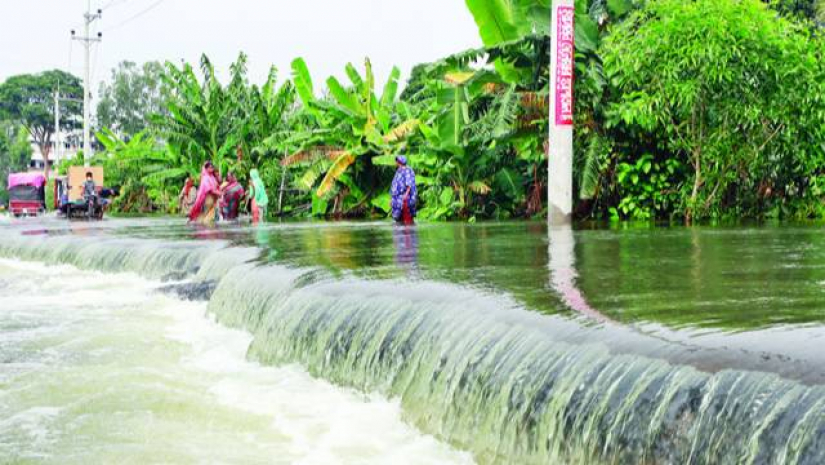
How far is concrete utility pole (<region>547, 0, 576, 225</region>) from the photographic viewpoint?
15.2 metres

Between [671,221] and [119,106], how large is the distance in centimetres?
6104

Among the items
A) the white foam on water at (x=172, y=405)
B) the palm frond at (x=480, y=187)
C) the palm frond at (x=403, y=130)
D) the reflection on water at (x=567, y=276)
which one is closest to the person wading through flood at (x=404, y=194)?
the palm frond at (x=480, y=187)

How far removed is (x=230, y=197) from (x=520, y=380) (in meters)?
18.9

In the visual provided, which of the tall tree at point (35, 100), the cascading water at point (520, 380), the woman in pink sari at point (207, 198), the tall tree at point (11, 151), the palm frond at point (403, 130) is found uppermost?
the tall tree at point (35, 100)

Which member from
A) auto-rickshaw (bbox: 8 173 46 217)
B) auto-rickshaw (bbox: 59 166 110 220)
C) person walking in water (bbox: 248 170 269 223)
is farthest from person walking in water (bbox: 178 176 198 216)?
auto-rickshaw (bbox: 8 173 46 217)

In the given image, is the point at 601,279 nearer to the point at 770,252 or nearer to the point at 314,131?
the point at 770,252

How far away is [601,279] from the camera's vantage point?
666 cm

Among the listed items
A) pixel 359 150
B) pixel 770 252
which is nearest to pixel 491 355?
pixel 770 252

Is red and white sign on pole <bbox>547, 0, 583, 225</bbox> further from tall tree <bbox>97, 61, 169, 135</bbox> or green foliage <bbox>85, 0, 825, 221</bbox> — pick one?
tall tree <bbox>97, 61, 169, 135</bbox>

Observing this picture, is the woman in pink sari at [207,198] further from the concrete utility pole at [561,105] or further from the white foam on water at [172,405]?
the white foam on water at [172,405]

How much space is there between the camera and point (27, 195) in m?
44.3

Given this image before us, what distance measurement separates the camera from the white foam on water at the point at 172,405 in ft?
16.1

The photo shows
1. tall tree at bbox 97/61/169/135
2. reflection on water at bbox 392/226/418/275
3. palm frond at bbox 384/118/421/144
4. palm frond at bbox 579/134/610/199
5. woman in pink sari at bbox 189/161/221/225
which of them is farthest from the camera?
tall tree at bbox 97/61/169/135

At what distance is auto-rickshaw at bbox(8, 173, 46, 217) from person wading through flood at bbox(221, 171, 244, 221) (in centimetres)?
2207
